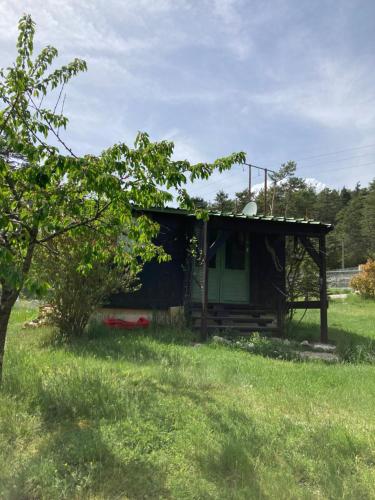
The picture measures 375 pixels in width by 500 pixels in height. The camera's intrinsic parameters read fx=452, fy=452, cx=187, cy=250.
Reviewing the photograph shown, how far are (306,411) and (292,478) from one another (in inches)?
58.6

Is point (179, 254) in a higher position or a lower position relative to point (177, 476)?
higher

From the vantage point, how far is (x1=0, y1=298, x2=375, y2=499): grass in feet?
10.6

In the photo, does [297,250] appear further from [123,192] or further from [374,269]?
[374,269]

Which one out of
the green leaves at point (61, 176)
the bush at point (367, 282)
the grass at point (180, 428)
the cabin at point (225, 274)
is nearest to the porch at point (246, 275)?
the cabin at point (225, 274)

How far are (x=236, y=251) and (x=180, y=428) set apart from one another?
7923 millimetres

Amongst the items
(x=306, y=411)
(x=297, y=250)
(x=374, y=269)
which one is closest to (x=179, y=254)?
(x=297, y=250)

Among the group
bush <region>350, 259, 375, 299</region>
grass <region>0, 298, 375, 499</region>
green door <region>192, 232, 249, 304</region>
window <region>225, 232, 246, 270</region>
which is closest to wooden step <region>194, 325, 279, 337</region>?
green door <region>192, 232, 249, 304</region>

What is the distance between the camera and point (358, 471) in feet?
11.4

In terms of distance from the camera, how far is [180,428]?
13.5 feet

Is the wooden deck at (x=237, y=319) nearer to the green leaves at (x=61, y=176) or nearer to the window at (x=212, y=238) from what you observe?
the window at (x=212, y=238)

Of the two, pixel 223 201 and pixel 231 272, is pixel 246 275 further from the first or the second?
pixel 223 201

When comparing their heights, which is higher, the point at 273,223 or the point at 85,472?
the point at 273,223

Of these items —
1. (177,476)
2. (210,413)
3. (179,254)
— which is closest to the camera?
(177,476)

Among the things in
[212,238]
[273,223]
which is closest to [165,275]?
[212,238]
